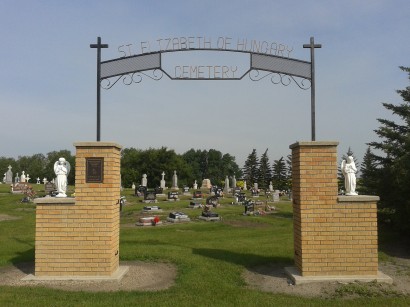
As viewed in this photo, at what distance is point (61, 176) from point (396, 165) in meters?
10.5

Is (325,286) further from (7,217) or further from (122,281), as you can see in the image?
(7,217)

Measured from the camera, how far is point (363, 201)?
295 inches

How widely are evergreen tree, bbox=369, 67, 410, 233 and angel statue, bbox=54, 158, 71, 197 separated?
10.2 meters

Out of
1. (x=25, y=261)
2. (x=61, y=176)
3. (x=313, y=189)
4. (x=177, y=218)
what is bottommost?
(x=177, y=218)

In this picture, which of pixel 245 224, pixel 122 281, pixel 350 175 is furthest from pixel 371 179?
pixel 122 281

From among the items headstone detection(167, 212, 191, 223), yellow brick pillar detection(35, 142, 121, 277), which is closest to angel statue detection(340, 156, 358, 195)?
yellow brick pillar detection(35, 142, 121, 277)

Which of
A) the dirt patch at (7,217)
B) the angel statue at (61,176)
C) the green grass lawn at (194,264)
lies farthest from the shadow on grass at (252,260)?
the dirt patch at (7,217)

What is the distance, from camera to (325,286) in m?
7.02

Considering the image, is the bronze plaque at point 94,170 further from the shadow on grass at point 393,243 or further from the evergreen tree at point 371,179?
the evergreen tree at point 371,179

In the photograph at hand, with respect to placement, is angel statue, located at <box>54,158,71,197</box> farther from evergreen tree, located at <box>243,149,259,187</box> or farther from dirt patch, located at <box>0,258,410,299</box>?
evergreen tree, located at <box>243,149,259,187</box>

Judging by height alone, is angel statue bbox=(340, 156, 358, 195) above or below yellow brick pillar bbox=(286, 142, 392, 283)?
above

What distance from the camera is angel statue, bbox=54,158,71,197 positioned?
8.11 meters

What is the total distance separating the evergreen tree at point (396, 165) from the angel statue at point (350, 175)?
17.1 feet

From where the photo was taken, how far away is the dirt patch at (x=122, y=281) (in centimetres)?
696
